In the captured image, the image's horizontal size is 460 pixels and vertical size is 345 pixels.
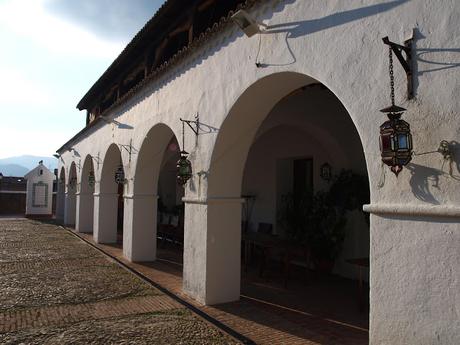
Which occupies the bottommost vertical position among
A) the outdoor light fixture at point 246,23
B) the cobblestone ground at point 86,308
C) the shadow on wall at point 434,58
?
the cobblestone ground at point 86,308

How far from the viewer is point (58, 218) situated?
26688mm

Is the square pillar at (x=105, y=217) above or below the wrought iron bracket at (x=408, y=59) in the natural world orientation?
below

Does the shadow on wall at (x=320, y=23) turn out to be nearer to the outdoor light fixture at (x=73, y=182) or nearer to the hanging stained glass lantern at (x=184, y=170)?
the hanging stained glass lantern at (x=184, y=170)

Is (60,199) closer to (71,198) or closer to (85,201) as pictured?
(71,198)

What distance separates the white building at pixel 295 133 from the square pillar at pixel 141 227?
3 centimetres

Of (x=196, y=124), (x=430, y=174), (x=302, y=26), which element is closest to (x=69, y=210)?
(x=196, y=124)

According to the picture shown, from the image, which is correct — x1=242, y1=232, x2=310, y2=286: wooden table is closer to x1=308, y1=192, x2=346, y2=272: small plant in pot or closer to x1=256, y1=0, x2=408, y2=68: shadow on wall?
x1=308, y1=192, x2=346, y2=272: small plant in pot

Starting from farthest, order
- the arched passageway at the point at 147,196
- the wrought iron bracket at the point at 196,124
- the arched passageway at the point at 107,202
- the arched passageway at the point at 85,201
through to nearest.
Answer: the arched passageway at the point at 85,201 < the arched passageway at the point at 107,202 < the arched passageway at the point at 147,196 < the wrought iron bracket at the point at 196,124

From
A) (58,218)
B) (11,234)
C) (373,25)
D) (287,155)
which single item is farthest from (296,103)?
(58,218)

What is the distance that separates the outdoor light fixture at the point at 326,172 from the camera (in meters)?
9.62

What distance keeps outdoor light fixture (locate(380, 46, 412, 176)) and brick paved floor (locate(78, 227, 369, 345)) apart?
110 inches

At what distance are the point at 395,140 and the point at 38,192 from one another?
93.7 ft

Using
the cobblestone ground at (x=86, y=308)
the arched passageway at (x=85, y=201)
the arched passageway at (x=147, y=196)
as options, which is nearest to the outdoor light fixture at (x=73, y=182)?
the arched passageway at (x=85, y=201)

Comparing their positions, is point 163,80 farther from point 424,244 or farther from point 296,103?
point 424,244
